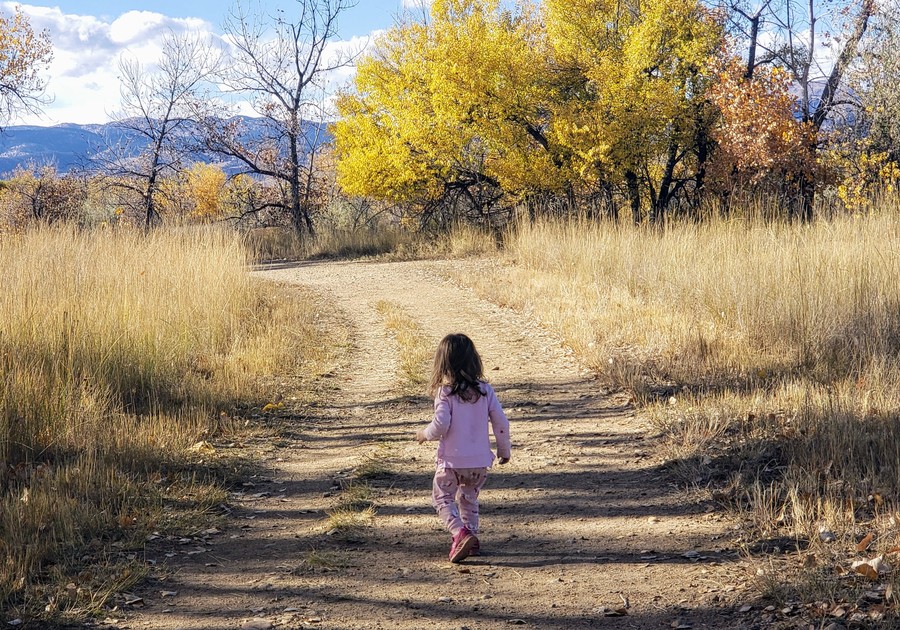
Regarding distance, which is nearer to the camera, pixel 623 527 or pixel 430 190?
pixel 623 527

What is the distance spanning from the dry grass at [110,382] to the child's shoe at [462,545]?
5.77 feet

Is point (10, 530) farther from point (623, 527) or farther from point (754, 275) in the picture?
point (754, 275)

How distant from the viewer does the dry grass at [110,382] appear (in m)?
4.90

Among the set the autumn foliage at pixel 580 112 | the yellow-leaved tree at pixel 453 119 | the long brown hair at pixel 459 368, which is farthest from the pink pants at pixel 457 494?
the yellow-leaved tree at pixel 453 119

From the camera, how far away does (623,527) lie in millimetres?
4867

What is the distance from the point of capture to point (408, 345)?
10.2 meters

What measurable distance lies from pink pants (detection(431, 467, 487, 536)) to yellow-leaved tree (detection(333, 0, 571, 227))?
17.3 meters

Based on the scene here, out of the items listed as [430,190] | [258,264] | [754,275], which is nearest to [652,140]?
[430,190]

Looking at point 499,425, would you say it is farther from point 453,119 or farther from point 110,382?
point 453,119

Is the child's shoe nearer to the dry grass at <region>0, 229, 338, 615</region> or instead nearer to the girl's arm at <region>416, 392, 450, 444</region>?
the girl's arm at <region>416, 392, 450, 444</region>

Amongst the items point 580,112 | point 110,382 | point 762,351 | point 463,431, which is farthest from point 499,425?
point 580,112

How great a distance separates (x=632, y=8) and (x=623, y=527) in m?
19.2

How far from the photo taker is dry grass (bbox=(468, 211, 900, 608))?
5004mm

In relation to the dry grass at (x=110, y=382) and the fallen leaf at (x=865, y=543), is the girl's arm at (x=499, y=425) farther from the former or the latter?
the dry grass at (x=110, y=382)
